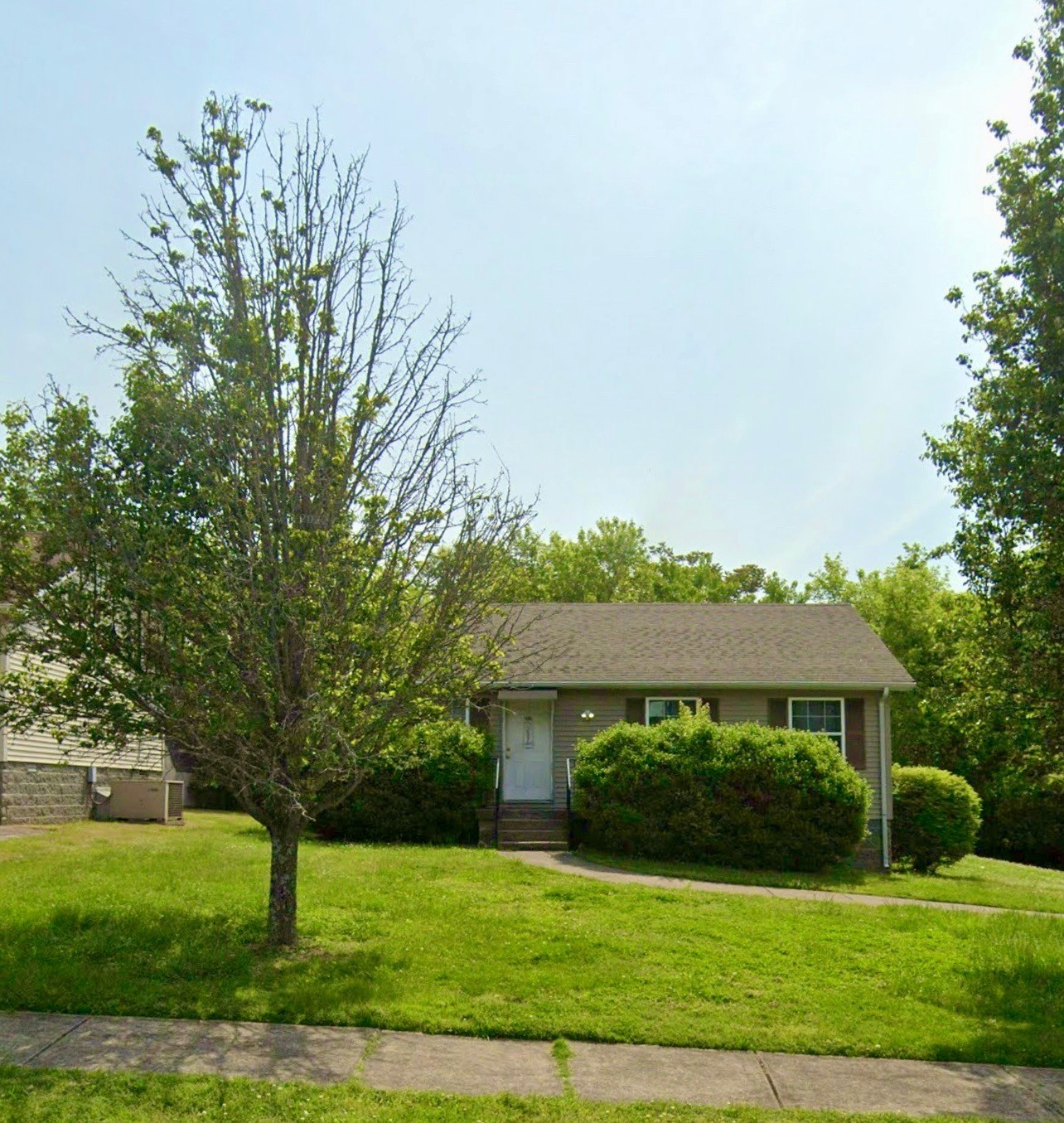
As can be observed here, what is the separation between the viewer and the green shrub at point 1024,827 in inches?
1080

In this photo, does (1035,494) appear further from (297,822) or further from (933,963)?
(297,822)

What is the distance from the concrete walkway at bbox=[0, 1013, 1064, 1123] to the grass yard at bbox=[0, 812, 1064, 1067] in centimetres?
24

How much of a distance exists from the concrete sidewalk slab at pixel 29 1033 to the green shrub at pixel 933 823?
14.8 m

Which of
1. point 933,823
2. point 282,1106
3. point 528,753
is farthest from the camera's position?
point 528,753

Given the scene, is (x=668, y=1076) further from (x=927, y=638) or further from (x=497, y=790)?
(x=927, y=638)

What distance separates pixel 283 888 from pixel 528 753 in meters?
11.5

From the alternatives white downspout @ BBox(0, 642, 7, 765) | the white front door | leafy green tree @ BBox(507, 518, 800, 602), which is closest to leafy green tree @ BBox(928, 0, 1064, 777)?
the white front door

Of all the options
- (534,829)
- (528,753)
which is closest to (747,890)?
(534,829)

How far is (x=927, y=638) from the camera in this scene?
32.7 metres

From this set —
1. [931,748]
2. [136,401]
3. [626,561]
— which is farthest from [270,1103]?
[626,561]

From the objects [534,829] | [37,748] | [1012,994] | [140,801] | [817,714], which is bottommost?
[1012,994]

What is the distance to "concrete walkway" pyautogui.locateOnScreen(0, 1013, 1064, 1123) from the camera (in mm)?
6832

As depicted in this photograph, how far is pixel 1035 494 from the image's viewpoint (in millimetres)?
10422

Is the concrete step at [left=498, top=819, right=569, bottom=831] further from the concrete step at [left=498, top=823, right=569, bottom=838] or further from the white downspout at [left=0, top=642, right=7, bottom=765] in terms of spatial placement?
the white downspout at [left=0, top=642, right=7, bottom=765]
